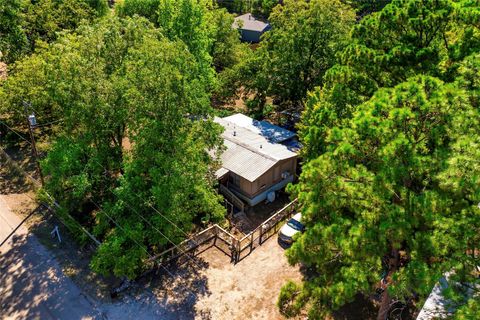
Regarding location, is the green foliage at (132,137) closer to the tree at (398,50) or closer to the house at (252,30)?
the tree at (398,50)

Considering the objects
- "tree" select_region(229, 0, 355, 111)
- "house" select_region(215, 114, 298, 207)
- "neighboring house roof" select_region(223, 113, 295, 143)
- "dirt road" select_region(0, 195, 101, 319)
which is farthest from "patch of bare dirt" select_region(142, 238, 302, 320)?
"tree" select_region(229, 0, 355, 111)

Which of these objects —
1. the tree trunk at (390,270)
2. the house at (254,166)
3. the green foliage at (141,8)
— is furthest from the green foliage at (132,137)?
the green foliage at (141,8)

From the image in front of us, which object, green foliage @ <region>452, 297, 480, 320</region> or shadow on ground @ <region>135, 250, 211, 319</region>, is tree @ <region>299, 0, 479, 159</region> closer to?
green foliage @ <region>452, 297, 480, 320</region>

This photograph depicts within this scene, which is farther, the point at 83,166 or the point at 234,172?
the point at 234,172

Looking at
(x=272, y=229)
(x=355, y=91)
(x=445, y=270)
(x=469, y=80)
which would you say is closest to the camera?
(x=445, y=270)

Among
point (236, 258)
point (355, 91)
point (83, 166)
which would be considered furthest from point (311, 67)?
point (83, 166)

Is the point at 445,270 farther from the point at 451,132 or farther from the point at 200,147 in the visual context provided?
the point at 200,147

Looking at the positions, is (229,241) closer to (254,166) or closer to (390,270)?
(254,166)
